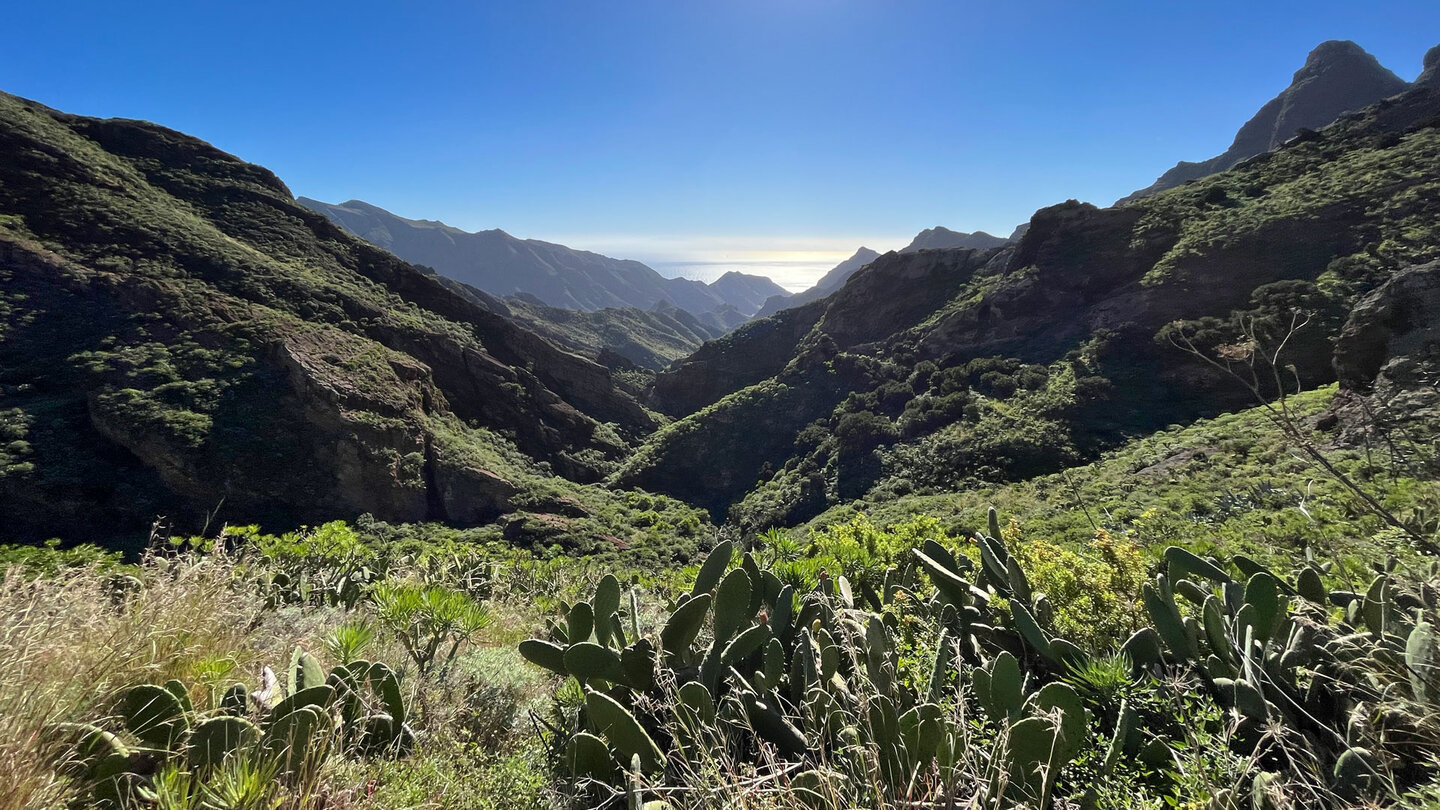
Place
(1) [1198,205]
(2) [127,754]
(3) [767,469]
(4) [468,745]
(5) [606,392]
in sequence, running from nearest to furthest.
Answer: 1. (2) [127,754]
2. (4) [468,745]
3. (1) [1198,205]
4. (3) [767,469]
5. (5) [606,392]

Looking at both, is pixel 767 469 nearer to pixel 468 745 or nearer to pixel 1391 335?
pixel 1391 335

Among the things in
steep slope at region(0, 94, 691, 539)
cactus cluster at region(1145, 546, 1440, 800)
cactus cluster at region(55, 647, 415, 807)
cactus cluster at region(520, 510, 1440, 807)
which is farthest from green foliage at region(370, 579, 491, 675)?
steep slope at region(0, 94, 691, 539)

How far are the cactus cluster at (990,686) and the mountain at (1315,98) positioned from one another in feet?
315

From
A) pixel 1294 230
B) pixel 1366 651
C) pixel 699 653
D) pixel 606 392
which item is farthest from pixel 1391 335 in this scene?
pixel 606 392

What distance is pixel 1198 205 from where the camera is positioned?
34.1 meters

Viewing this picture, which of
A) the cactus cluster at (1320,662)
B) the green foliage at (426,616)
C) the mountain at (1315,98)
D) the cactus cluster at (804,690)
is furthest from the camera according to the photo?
the mountain at (1315,98)

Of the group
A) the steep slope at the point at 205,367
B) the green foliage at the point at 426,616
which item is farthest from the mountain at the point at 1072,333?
the green foliage at the point at 426,616

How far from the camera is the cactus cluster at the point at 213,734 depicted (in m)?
1.74

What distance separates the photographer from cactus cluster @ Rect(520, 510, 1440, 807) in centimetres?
166

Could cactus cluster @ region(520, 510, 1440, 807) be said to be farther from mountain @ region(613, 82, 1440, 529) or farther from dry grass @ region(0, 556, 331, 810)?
mountain @ region(613, 82, 1440, 529)

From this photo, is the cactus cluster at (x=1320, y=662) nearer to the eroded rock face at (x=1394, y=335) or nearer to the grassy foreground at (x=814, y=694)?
the grassy foreground at (x=814, y=694)

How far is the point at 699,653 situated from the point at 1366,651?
2591mm

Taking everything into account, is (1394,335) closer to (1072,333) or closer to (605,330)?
(1072,333)

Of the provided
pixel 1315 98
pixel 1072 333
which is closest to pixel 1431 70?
pixel 1315 98
